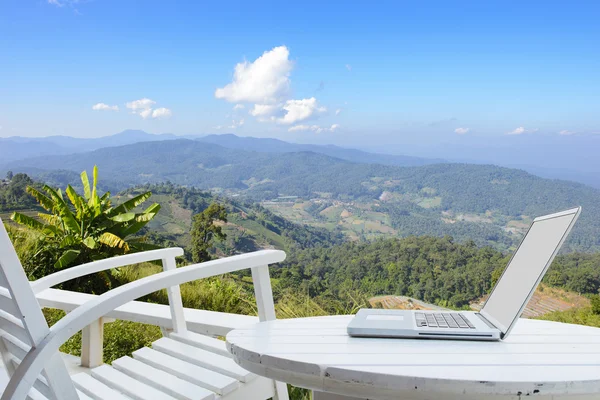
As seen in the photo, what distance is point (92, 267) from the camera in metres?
1.56

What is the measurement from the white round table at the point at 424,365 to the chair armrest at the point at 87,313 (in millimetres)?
269

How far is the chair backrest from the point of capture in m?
0.80

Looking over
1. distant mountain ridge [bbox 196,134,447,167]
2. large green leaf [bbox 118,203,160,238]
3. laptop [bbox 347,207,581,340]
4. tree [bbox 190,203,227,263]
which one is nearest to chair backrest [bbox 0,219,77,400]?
laptop [bbox 347,207,581,340]

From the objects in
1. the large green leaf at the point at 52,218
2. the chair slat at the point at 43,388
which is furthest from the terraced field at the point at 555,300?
the chair slat at the point at 43,388

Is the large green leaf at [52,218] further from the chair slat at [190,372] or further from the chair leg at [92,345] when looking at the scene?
the chair slat at [190,372]

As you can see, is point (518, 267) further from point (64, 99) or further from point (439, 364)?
point (64, 99)

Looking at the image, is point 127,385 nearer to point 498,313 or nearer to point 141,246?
point 498,313

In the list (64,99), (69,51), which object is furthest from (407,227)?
(64,99)

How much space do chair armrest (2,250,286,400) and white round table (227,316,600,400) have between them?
269 mm

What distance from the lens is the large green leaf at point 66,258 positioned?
492cm

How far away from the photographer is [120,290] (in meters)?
1.04

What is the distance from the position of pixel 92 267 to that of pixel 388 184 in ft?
92.7

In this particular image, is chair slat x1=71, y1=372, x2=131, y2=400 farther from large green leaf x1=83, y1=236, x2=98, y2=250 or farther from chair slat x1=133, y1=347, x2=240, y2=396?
large green leaf x1=83, y1=236, x2=98, y2=250

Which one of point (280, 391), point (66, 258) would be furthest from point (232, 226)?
point (280, 391)
